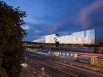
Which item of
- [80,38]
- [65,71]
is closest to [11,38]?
[65,71]

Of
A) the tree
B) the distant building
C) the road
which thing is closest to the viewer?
the tree

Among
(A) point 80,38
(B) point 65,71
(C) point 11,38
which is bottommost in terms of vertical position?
(B) point 65,71

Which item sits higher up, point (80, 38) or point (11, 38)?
point (80, 38)

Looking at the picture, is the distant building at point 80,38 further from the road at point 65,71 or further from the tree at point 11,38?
the tree at point 11,38

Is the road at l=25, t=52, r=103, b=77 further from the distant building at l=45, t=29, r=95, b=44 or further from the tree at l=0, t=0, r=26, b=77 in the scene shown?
the tree at l=0, t=0, r=26, b=77

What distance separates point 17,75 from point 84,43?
241 ft

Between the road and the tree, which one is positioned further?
the road

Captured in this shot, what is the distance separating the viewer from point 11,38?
1354cm

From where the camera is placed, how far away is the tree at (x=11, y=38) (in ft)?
40.6

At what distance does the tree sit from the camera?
12.4 meters

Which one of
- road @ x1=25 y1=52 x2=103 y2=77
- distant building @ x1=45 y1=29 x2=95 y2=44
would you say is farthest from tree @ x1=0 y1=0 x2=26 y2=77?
distant building @ x1=45 y1=29 x2=95 y2=44

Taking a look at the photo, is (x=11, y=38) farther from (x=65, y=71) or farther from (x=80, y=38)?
(x=80, y=38)

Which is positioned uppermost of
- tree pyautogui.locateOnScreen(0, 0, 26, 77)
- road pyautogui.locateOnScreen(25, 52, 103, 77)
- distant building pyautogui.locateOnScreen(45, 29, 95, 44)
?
distant building pyautogui.locateOnScreen(45, 29, 95, 44)

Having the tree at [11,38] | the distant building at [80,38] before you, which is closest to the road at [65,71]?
the distant building at [80,38]
